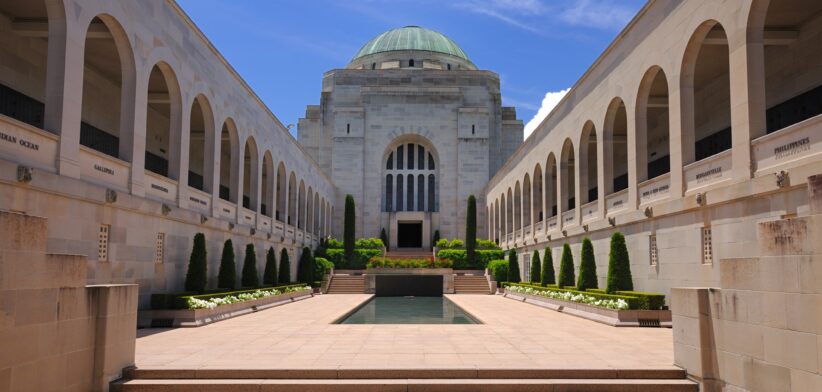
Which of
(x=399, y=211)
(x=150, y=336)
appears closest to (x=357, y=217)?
(x=399, y=211)

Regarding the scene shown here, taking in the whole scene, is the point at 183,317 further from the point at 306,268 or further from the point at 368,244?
the point at 368,244

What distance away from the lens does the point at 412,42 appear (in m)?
70.6

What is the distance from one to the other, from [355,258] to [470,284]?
9713 millimetres

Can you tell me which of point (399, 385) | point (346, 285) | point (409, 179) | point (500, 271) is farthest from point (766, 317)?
point (409, 179)

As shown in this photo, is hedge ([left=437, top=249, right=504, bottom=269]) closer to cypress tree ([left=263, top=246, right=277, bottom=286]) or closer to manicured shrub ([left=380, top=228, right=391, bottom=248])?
manicured shrub ([left=380, top=228, right=391, bottom=248])

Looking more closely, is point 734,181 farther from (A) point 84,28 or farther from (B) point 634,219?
(A) point 84,28

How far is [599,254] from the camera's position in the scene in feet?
82.9

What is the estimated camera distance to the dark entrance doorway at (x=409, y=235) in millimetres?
59938

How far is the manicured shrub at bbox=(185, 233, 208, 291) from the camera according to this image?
20.1 metres

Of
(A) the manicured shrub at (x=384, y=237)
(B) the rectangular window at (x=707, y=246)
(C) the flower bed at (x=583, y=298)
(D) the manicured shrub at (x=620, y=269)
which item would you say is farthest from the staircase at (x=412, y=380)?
(A) the manicured shrub at (x=384, y=237)

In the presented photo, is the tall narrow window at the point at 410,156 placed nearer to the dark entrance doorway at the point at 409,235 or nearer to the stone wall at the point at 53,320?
the dark entrance doorway at the point at 409,235

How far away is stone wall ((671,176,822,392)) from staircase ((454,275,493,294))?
28.5 meters

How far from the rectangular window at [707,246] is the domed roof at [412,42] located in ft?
184

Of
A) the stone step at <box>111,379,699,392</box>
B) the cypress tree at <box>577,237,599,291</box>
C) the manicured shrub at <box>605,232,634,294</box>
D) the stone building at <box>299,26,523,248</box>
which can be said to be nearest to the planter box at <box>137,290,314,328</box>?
the stone step at <box>111,379,699,392</box>
